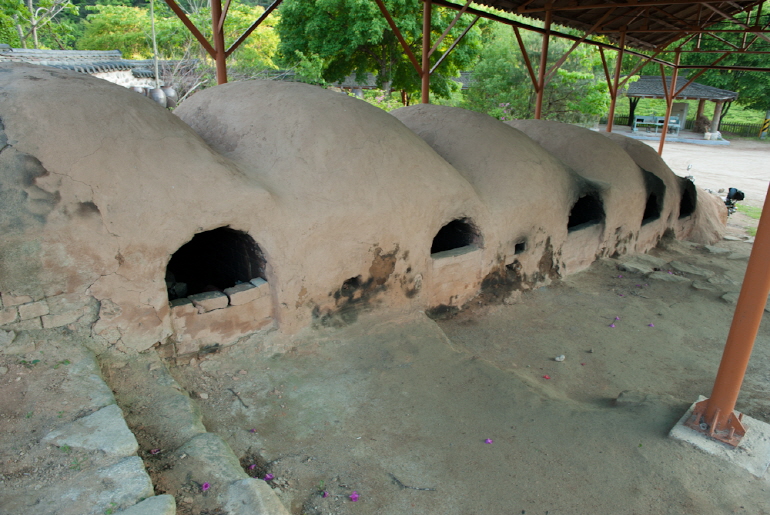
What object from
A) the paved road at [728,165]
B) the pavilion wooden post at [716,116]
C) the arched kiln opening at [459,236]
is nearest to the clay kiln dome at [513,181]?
the arched kiln opening at [459,236]

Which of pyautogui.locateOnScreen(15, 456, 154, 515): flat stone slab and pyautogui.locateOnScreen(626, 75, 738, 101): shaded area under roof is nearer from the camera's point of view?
pyautogui.locateOnScreen(15, 456, 154, 515): flat stone slab

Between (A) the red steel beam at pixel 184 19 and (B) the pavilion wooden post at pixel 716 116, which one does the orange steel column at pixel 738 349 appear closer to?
(A) the red steel beam at pixel 184 19

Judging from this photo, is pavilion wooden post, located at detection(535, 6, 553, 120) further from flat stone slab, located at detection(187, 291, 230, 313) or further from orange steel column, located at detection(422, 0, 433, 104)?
flat stone slab, located at detection(187, 291, 230, 313)

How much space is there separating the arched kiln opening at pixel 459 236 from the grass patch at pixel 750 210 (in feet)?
40.5

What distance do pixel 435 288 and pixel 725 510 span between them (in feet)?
12.4

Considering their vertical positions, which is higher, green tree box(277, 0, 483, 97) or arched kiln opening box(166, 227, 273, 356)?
green tree box(277, 0, 483, 97)

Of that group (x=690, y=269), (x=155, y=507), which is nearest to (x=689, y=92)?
(x=690, y=269)

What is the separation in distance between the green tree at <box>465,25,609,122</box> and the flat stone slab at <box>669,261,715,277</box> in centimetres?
1358

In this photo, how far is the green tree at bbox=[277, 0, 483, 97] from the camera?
17.1 m

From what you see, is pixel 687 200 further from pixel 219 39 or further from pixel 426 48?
pixel 219 39

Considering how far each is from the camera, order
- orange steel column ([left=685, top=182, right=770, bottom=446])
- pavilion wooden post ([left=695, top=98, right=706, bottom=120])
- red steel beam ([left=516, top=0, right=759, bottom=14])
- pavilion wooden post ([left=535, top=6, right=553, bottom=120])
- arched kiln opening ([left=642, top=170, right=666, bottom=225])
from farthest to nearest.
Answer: pavilion wooden post ([left=695, top=98, right=706, bottom=120]), pavilion wooden post ([left=535, top=6, right=553, bottom=120]), arched kiln opening ([left=642, top=170, right=666, bottom=225]), red steel beam ([left=516, top=0, right=759, bottom=14]), orange steel column ([left=685, top=182, right=770, bottom=446])

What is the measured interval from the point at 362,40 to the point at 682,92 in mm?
20854

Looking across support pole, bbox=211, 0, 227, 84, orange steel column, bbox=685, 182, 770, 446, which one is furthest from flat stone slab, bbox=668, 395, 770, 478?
support pole, bbox=211, 0, 227, 84

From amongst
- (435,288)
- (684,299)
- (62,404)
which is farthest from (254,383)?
(684,299)
